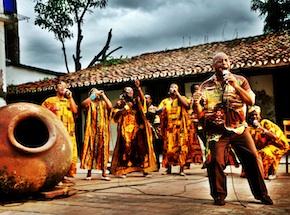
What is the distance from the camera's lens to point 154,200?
5.00 m

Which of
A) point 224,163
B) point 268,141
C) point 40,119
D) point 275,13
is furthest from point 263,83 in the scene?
point 275,13

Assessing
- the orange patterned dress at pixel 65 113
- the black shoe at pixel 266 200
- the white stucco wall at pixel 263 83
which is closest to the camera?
the black shoe at pixel 266 200

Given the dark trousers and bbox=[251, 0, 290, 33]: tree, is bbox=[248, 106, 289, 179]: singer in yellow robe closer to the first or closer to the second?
the dark trousers

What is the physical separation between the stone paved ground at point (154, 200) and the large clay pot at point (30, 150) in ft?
0.81

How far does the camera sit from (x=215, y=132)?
455 cm

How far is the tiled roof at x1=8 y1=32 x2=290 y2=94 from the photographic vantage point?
13375mm

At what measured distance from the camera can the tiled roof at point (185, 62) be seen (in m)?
13.4

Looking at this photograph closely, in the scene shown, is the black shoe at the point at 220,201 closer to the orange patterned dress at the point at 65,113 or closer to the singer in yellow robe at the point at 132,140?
the orange patterned dress at the point at 65,113

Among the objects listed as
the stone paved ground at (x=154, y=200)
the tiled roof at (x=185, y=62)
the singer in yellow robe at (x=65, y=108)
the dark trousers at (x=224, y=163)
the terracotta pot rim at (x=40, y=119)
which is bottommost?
the stone paved ground at (x=154, y=200)

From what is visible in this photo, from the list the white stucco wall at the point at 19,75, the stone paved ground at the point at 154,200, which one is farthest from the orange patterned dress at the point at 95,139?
the white stucco wall at the point at 19,75

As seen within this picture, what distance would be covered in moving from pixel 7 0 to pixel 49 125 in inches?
558

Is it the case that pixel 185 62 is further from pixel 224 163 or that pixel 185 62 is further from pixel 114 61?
pixel 224 163

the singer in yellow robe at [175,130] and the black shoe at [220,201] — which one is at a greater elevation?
the singer in yellow robe at [175,130]

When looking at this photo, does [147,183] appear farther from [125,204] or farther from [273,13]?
[273,13]
